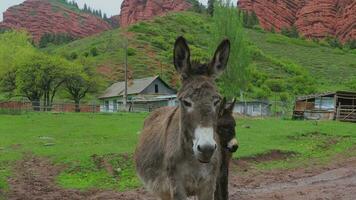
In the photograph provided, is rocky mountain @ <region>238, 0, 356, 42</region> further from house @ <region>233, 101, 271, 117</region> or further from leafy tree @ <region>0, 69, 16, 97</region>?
leafy tree @ <region>0, 69, 16, 97</region>

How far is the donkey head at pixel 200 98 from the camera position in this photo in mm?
4051

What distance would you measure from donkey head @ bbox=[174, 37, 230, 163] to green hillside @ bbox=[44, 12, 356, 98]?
63.7 m

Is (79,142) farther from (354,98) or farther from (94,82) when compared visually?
(94,82)

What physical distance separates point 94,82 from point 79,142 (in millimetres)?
42294

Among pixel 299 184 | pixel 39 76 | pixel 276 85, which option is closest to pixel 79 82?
pixel 39 76

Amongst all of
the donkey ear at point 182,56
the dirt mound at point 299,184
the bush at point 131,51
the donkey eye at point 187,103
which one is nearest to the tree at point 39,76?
the bush at point 131,51

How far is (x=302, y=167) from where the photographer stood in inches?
642

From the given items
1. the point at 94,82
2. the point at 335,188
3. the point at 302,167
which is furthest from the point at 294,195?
the point at 94,82

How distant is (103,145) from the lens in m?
18.3

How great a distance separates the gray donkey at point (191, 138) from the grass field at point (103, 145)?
758 centimetres

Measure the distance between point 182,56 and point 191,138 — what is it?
841mm

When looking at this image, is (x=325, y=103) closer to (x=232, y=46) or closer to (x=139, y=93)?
(x=232, y=46)

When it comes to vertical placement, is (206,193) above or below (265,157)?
above

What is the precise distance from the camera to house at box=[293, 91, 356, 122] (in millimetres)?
40781
